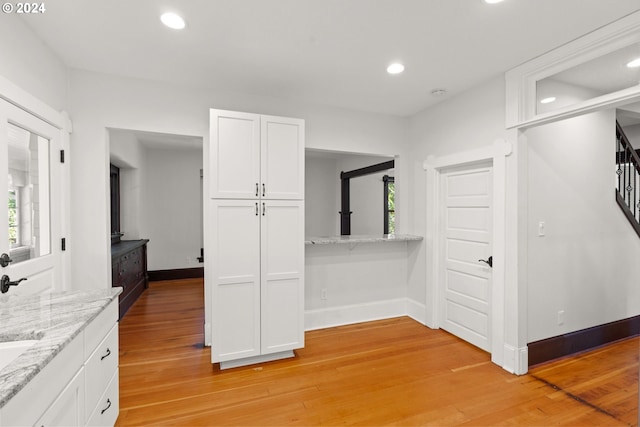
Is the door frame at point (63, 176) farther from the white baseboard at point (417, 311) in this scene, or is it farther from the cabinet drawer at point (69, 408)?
the white baseboard at point (417, 311)

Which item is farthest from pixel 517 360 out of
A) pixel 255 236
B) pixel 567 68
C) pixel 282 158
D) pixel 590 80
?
pixel 282 158

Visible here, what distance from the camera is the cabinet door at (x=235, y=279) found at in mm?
2629

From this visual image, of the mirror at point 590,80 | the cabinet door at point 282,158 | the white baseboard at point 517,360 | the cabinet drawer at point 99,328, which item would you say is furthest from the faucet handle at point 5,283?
the mirror at point 590,80

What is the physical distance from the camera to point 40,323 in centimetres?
133

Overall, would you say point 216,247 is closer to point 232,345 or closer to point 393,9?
point 232,345

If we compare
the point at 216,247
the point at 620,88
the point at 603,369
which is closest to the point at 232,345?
the point at 216,247

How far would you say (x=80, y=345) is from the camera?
53.9 inches

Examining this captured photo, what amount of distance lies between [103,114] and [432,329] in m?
4.01

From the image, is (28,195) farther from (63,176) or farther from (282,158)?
(282,158)

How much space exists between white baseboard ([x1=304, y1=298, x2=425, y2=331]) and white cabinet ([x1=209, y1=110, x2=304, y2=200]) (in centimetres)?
154

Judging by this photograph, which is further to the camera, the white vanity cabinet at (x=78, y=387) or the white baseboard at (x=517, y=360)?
the white baseboard at (x=517, y=360)

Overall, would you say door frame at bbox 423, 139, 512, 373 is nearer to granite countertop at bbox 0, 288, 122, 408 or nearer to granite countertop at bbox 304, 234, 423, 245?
granite countertop at bbox 304, 234, 423, 245

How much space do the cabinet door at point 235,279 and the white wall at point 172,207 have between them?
12.3ft

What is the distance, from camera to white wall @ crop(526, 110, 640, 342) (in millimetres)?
2709
